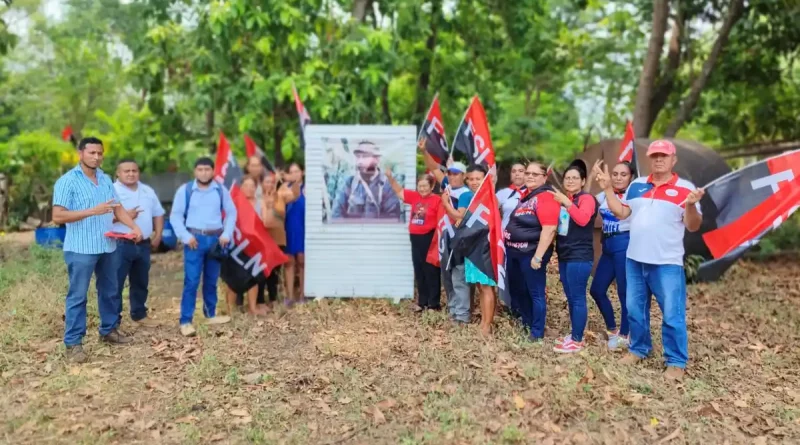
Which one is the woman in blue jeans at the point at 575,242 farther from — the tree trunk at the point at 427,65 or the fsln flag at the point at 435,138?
the tree trunk at the point at 427,65

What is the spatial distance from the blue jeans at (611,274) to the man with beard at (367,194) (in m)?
2.63

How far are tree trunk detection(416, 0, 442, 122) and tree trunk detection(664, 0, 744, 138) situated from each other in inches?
191

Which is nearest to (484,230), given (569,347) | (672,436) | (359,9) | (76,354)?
(569,347)

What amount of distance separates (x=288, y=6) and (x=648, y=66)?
704cm

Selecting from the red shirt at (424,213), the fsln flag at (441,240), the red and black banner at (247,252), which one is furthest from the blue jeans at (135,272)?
the fsln flag at (441,240)

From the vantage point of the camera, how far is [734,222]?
611cm

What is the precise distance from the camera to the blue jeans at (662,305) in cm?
531

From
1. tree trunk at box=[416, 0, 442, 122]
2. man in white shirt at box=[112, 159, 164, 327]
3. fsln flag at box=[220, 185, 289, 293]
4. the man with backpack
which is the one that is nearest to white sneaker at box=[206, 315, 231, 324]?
the man with backpack

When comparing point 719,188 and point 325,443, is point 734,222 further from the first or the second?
point 325,443

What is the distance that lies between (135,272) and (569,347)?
4.24m

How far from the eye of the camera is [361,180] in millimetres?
7891

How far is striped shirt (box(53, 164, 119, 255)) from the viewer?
5.61 metres

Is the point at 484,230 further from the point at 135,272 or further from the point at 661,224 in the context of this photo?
the point at 135,272

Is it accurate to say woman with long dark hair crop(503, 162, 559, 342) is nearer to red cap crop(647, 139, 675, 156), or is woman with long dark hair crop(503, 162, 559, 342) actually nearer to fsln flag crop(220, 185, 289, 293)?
red cap crop(647, 139, 675, 156)
